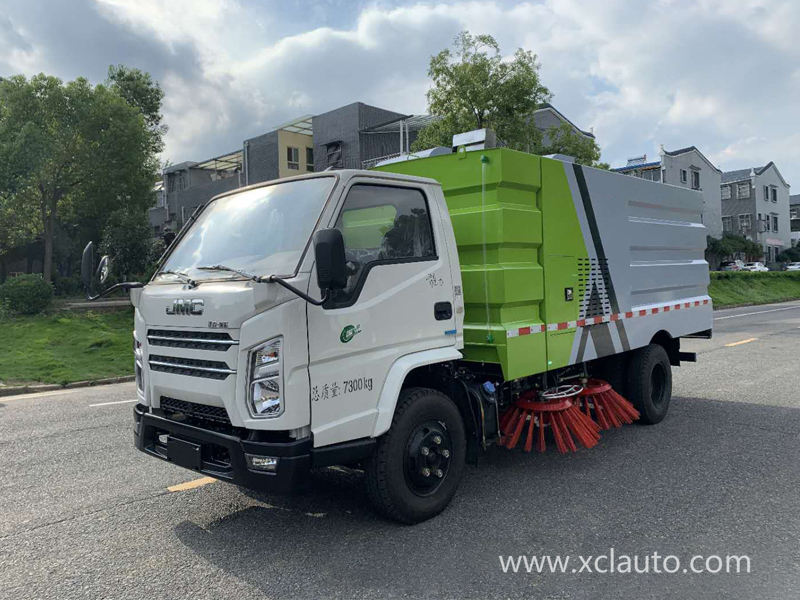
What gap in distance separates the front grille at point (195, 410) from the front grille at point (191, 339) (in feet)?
1.18

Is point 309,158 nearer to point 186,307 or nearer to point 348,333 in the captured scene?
point 186,307

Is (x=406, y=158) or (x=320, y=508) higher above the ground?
(x=406, y=158)

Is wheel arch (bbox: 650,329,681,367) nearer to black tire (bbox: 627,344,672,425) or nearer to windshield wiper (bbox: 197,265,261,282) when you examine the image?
black tire (bbox: 627,344,672,425)

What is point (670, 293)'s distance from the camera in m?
6.99

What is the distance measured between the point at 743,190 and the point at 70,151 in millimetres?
57566

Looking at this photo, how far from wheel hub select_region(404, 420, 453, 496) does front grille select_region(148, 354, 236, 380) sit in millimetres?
1271

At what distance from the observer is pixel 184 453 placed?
3781 mm

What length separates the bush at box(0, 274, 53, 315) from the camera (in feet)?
59.3

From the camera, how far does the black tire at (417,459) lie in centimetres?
386

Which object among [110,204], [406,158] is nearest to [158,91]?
[110,204]

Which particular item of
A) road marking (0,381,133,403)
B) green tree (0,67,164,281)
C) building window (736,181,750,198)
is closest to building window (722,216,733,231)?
building window (736,181,750,198)

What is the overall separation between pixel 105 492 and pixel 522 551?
320 centimetres

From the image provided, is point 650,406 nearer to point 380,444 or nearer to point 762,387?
point 762,387

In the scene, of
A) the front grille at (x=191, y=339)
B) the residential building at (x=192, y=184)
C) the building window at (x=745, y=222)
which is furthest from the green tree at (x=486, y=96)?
the building window at (x=745, y=222)
